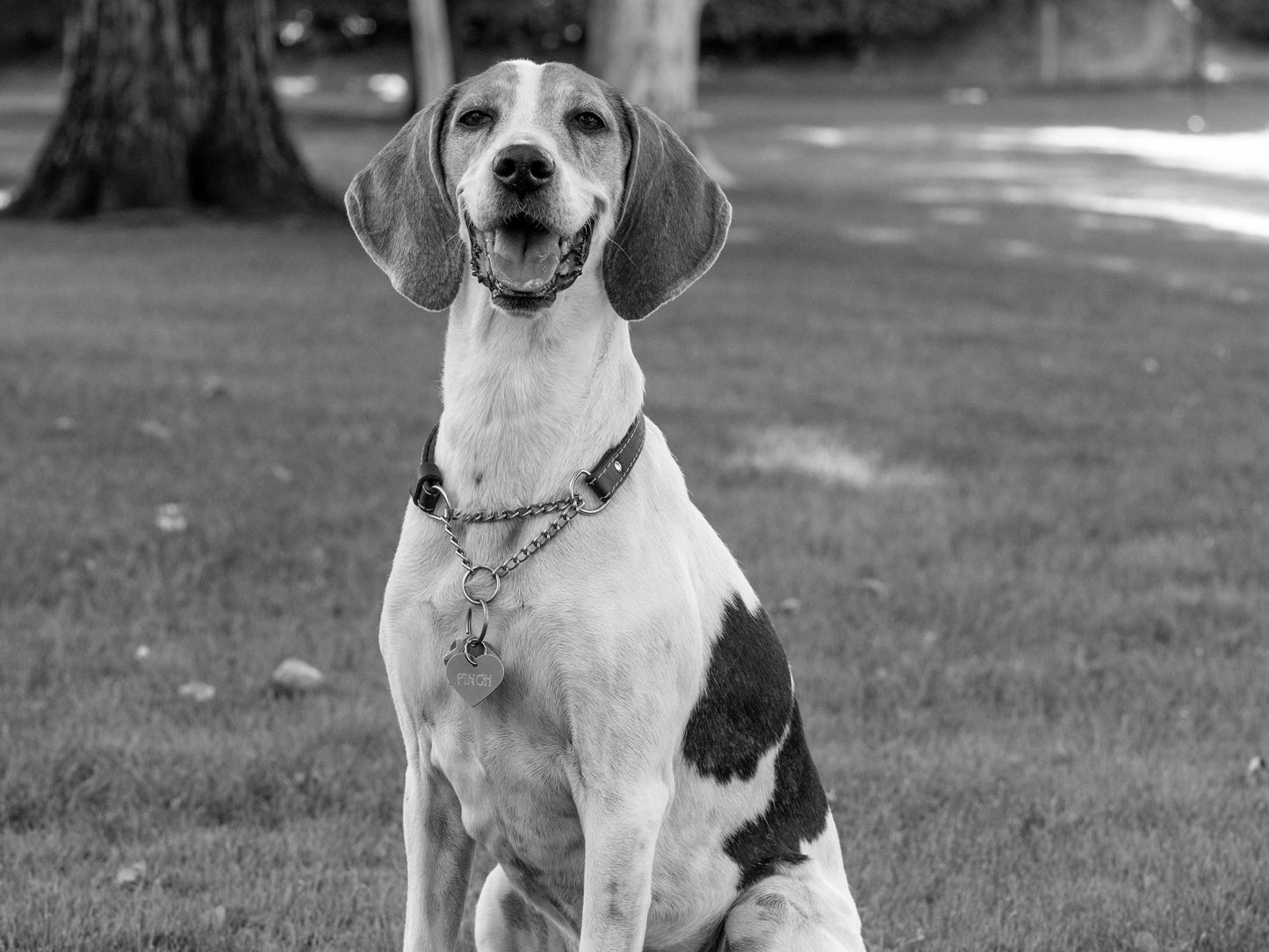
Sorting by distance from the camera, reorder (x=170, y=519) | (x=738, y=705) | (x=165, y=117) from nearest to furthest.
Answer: (x=738, y=705), (x=170, y=519), (x=165, y=117)

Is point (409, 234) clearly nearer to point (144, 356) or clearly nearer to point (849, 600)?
point (849, 600)

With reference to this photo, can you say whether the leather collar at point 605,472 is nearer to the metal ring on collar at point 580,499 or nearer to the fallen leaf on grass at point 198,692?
the metal ring on collar at point 580,499

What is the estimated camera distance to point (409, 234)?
11.3 feet

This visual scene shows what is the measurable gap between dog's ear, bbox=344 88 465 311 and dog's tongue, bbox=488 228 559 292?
0.50 ft

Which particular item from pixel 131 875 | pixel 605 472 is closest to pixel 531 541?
pixel 605 472

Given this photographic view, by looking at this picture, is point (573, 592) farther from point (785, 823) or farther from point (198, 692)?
point (198, 692)

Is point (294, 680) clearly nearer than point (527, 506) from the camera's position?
No

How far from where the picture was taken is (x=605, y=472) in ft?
10.6

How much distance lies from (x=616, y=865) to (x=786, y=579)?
3.50m

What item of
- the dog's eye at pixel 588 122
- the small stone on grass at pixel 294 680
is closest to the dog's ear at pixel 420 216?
the dog's eye at pixel 588 122

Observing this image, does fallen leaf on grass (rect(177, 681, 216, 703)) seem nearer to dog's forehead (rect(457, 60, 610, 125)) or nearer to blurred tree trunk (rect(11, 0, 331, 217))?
dog's forehead (rect(457, 60, 610, 125))

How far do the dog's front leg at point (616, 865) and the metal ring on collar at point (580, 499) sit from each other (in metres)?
0.53

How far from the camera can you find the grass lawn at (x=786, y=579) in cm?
425

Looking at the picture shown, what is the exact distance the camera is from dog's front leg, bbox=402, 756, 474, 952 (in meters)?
3.39
